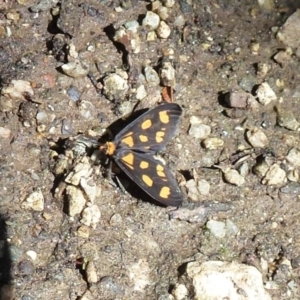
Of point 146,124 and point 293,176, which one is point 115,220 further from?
point 293,176

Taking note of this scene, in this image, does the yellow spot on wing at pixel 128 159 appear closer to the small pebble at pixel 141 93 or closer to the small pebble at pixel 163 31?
the small pebble at pixel 141 93

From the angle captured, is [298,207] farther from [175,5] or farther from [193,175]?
[175,5]

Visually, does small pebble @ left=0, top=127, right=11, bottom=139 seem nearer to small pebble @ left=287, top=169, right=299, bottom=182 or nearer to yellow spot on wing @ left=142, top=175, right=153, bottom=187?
yellow spot on wing @ left=142, top=175, right=153, bottom=187

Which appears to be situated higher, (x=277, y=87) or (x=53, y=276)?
(x=277, y=87)

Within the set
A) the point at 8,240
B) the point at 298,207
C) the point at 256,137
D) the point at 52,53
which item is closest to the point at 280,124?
the point at 256,137

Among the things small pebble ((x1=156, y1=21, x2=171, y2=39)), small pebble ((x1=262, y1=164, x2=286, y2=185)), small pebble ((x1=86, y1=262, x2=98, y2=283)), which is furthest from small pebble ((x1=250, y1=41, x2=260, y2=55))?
small pebble ((x1=86, y1=262, x2=98, y2=283))

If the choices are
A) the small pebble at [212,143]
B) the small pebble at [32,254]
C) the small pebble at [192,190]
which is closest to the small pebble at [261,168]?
the small pebble at [212,143]

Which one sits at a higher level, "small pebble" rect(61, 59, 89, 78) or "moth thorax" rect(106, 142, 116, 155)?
"small pebble" rect(61, 59, 89, 78)
